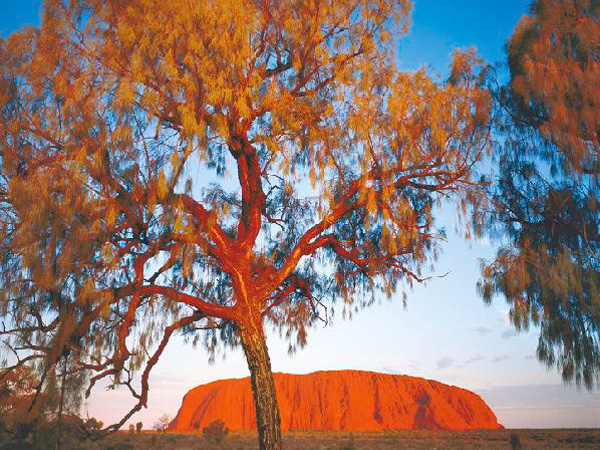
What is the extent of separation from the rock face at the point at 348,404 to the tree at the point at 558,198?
55584 millimetres

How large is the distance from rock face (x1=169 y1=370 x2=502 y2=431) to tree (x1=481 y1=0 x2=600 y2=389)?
55584mm

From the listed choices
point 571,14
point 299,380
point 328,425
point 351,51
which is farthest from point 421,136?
point 299,380

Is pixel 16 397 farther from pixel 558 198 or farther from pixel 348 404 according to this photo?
pixel 348 404

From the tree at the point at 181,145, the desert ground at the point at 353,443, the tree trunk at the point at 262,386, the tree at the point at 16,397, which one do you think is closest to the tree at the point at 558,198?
the tree at the point at 181,145

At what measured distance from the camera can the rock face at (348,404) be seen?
192ft

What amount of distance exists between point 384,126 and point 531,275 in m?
2.86

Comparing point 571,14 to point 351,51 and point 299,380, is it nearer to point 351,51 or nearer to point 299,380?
point 351,51

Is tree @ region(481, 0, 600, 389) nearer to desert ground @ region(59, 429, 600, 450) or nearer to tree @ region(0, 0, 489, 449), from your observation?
tree @ region(0, 0, 489, 449)

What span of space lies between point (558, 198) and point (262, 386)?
466 centimetres

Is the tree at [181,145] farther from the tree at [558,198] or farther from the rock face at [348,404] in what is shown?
the rock face at [348,404]

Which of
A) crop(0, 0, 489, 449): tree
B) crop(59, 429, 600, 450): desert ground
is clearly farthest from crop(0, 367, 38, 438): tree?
crop(59, 429, 600, 450): desert ground

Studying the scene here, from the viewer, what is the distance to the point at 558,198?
6594 mm

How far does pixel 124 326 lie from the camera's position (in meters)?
4.91

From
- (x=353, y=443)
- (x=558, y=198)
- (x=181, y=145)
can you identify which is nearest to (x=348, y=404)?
(x=353, y=443)
